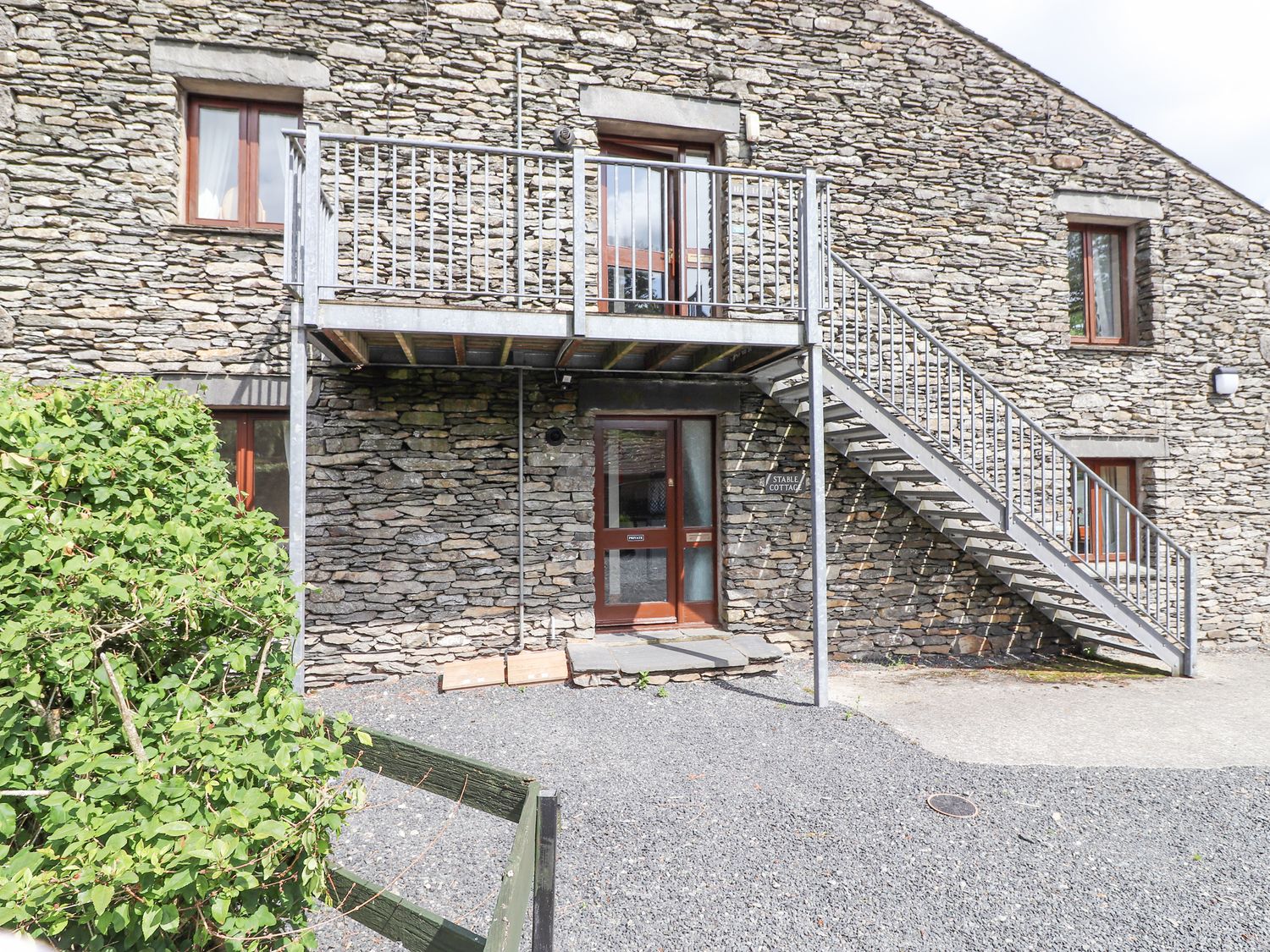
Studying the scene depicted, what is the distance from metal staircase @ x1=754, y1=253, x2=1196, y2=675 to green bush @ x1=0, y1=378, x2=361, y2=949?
4.25 metres

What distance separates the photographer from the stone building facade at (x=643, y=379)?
5219 millimetres

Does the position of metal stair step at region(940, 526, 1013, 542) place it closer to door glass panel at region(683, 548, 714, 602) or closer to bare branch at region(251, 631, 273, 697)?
door glass panel at region(683, 548, 714, 602)

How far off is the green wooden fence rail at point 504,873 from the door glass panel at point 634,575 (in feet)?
13.8

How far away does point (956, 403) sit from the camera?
22.3ft

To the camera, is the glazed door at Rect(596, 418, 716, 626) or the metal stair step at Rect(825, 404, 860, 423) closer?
the metal stair step at Rect(825, 404, 860, 423)

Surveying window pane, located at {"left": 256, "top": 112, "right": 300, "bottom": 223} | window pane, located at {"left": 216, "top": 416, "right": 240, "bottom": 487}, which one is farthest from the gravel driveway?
window pane, located at {"left": 256, "top": 112, "right": 300, "bottom": 223}

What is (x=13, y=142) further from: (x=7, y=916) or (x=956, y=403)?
(x=956, y=403)

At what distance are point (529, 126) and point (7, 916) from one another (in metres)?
6.21

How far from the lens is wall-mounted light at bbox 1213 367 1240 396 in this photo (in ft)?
23.7

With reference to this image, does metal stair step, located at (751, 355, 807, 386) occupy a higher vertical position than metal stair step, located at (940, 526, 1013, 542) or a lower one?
higher

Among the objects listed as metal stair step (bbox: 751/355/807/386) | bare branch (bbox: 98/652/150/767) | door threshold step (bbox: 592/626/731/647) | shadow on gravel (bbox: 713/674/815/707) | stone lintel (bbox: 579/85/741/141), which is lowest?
shadow on gravel (bbox: 713/674/815/707)

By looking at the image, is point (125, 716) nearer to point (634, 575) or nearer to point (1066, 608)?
point (634, 575)

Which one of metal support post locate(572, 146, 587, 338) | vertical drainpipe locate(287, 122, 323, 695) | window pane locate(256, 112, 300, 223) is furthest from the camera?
window pane locate(256, 112, 300, 223)

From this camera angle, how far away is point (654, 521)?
645 centimetres
